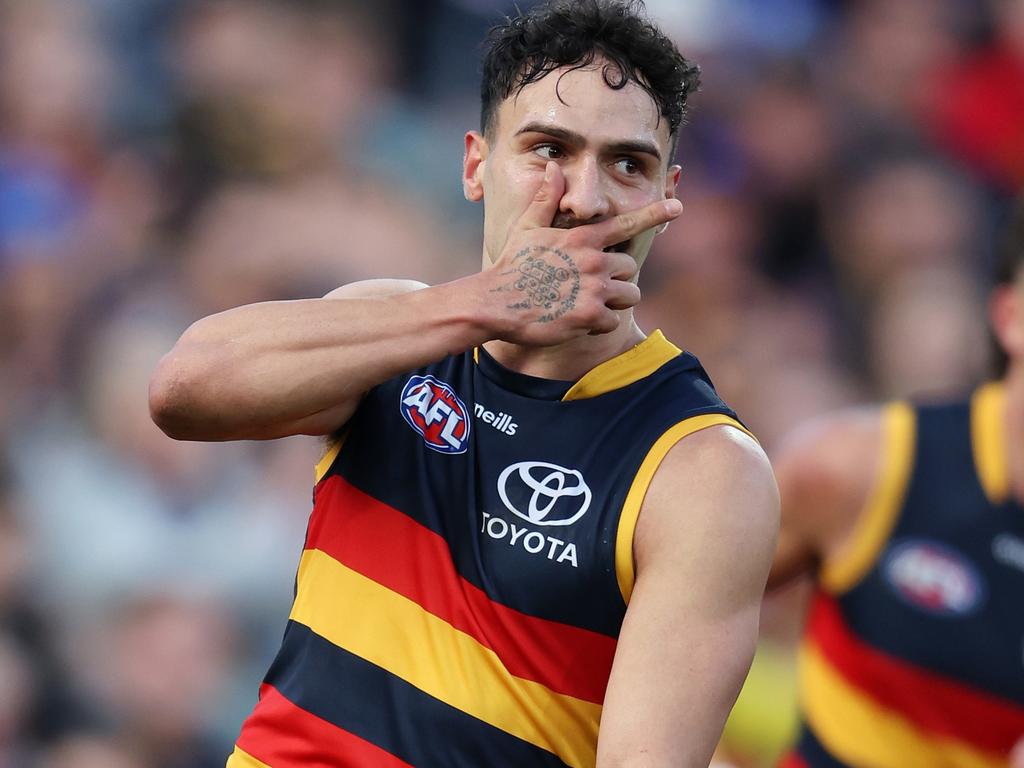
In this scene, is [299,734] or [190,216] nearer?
[299,734]

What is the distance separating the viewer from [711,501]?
9.46 ft

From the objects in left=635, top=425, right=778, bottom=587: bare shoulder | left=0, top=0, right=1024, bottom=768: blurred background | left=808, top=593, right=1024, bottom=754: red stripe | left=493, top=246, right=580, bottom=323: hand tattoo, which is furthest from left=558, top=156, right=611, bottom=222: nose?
left=0, top=0, right=1024, bottom=768: blurred background

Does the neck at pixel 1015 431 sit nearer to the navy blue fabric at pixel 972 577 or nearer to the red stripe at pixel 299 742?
the navy blue fabric at pixel 972 577

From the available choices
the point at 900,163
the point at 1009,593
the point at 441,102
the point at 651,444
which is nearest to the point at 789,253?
the point at 900,163

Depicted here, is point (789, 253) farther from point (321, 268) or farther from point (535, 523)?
point (535, 523)

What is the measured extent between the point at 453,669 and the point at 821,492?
195 centimetres

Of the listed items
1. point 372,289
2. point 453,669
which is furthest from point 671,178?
point 453,669

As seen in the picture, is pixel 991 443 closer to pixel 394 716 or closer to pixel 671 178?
pixel 671 178

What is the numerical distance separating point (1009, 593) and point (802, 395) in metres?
3.51

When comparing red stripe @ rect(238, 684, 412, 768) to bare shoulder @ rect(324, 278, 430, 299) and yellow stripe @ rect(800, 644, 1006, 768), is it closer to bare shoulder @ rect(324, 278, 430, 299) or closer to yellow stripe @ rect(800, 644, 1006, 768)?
bare shoulder @ rect(324, 278, 430, 299)

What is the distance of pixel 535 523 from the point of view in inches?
121

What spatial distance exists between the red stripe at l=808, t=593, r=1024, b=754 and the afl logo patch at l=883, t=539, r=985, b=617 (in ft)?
0.66

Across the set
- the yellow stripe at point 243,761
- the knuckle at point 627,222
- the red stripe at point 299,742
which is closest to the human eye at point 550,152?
the knuckle at point 627,222

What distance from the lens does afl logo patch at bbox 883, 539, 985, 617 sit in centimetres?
462
